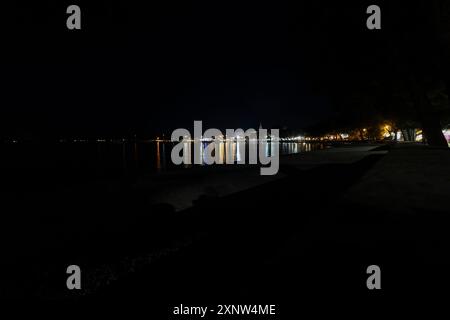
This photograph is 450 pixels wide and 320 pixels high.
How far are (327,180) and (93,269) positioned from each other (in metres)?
8.02

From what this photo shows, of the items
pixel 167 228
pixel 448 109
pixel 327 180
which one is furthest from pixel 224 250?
pixel 448 109

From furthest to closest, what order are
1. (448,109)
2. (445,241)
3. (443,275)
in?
(448,109)
(445,241)
(443,275)

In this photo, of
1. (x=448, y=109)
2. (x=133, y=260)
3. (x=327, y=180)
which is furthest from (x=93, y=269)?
(x=448, y=109)

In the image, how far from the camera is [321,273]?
11.0ft

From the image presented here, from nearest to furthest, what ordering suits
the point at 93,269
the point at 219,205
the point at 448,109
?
the point at 93,269 → the point at 219,205 → the point at 448,109

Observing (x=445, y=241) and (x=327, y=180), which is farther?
(x=327, y=180)

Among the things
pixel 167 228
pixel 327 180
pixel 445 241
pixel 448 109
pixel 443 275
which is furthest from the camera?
pixel 448 109

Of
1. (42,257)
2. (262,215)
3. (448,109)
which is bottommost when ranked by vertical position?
(42,257)

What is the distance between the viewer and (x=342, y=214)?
533 centimetres

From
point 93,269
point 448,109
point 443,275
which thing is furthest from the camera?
point 448,109

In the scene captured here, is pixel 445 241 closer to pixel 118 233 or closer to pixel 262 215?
pixel 262 215

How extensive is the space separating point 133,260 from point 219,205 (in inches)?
123

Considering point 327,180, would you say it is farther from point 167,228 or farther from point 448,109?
point 448,109

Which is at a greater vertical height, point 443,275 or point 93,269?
point 443,275
